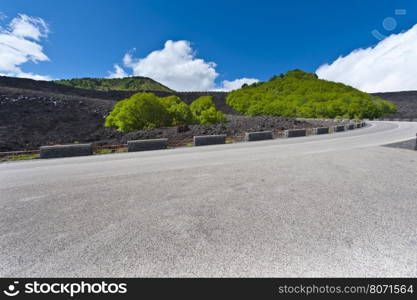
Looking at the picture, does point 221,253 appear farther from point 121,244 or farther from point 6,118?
point 6,118

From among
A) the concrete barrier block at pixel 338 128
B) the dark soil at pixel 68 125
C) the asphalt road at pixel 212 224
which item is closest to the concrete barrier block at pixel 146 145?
the dark soil at pixel 68 125

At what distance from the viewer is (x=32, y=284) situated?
6.59 feet

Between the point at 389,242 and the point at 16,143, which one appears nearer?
the point at 389,242

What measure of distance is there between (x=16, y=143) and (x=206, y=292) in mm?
36457

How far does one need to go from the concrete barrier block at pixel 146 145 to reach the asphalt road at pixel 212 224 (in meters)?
5.02

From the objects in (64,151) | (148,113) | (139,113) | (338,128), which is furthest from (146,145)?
(338,128)

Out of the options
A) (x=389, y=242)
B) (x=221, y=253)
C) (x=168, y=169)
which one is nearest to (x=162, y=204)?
(x=221, y=253)

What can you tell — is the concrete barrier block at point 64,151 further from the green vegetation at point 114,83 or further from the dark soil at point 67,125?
the green vegetation at point 114,83

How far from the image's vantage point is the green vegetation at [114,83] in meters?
130

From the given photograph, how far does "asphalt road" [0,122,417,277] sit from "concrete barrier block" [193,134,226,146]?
6.69 meters

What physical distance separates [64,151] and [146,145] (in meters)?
4.23

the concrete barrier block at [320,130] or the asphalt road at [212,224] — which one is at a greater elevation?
the concrete barrier block at [320,130]

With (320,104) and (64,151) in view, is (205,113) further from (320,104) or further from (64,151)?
(320,104)

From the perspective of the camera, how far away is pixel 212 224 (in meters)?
2.97
